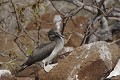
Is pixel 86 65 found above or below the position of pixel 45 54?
below

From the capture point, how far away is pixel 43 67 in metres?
8.98

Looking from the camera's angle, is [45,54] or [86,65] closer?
[86,65]

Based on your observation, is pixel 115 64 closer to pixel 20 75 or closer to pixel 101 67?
pixel 101 67

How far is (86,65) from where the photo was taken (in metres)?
8.20

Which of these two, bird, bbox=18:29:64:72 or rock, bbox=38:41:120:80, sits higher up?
bird, bbox=18:29:64:72

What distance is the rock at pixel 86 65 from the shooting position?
8.15 meters

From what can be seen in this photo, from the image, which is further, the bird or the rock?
the bird

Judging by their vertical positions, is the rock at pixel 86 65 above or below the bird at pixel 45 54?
below

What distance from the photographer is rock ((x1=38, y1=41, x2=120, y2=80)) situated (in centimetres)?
815

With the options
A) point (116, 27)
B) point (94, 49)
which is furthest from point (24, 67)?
point (116, 27)

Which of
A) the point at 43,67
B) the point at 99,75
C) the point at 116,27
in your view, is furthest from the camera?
the point at 116,27

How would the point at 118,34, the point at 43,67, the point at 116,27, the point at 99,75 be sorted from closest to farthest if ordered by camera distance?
the point at 99,75 < the point at 43,67 < the point at 116,27 < the point at 118,34

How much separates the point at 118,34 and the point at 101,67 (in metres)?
5.89

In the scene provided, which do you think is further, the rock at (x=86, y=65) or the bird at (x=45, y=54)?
the bird at (x=45, y=54)
